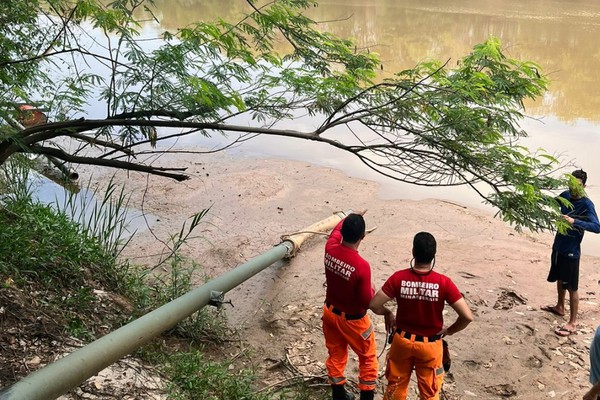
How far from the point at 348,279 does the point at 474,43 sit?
643 inches

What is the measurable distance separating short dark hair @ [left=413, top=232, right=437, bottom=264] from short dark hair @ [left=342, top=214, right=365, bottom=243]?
0.52 meters

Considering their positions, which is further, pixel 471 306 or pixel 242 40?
pixel 471 306

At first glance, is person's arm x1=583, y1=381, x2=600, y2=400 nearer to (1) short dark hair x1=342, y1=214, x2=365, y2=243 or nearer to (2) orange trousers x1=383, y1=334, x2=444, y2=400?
(2) orange trousers x1=383, y1=334, x2=444, y2=400

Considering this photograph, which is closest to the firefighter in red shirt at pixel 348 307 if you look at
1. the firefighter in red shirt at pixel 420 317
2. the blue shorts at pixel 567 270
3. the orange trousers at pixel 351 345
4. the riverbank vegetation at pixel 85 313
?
the orange trousers at pixel 351 345

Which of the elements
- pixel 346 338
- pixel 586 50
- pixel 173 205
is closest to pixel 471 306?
pixel 346 338

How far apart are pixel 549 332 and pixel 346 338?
2634mm

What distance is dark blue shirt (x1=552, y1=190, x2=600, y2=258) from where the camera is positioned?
4.87 m

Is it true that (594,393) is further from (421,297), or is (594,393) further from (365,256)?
(365,256)

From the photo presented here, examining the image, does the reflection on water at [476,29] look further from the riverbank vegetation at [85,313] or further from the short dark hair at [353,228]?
the short dark hair at [353,228]

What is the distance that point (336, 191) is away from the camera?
388 inches

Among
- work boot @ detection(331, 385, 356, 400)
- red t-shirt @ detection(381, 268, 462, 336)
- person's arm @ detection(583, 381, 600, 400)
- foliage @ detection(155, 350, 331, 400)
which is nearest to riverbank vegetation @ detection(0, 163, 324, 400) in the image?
foliage @ detection(155, 350, 331, 400)

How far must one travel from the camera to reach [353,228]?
12.5 ft

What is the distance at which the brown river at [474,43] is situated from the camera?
11.3 metres

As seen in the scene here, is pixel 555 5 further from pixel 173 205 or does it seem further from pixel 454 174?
pixel 454 174
